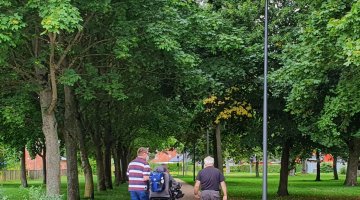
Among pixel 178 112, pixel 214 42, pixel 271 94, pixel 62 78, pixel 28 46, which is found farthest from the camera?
pixel 178 112

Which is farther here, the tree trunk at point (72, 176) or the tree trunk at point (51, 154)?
the tree trunk at point (72, 176)

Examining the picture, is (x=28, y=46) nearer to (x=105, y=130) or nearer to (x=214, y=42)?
(x=214, y=42)

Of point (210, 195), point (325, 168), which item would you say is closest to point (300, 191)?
point (210, 195)

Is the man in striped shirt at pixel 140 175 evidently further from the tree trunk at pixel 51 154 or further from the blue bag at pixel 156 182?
the tree trunk at pixel 51 154

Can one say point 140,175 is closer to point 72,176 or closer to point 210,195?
point 210,195

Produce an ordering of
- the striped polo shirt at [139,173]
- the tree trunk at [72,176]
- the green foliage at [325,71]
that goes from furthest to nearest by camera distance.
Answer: the tree trunk at [72,176], the green foliage at [325,71], the striped polo shirt at [139,173]

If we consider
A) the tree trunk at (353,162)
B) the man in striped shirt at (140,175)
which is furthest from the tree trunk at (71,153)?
the tree trunk at (353,162)

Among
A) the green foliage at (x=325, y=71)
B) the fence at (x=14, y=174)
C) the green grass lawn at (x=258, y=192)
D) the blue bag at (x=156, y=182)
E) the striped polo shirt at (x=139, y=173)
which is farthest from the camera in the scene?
the fence at (x=14, y=174)

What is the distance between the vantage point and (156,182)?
12523 millimetres

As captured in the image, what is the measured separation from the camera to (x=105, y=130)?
1203 inches

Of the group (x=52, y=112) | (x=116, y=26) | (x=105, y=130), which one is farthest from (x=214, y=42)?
(x=105, y=130)

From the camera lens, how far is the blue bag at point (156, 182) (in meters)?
12.5

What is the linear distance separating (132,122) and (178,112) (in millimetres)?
3144

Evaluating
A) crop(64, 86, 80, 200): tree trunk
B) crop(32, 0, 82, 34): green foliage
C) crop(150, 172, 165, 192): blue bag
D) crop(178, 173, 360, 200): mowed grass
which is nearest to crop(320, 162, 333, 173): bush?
crop(178, 173, 360, 200): mowed grass
